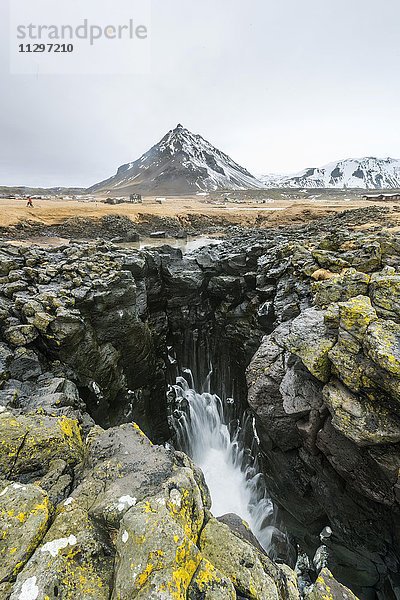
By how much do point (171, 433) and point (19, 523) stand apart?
18690 mm

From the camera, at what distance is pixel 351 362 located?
7.91 meters

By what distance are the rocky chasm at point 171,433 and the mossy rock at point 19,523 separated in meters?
0.02

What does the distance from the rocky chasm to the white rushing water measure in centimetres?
170

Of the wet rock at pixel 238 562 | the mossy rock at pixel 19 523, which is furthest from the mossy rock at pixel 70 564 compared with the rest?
the wet rock at pixel 238 562

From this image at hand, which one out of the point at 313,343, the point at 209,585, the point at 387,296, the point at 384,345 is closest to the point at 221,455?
the point at 313,343

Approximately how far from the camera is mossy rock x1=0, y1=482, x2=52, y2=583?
3877 mm

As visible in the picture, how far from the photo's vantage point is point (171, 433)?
854 inches

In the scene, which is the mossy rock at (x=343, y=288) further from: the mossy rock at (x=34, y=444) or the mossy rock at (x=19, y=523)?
the mossy rock at (x=19, y=523)

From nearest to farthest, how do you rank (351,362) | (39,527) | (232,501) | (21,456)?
(39,527)
(21,456)
(351,362)
(232,501)

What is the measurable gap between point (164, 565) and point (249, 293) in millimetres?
18712

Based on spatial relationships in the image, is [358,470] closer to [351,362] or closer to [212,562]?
[351,362]

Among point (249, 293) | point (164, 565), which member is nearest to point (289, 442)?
point (164, 565)

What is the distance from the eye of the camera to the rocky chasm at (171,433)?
13.5 feet

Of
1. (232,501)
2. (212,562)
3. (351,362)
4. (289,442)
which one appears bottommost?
(232,501)
